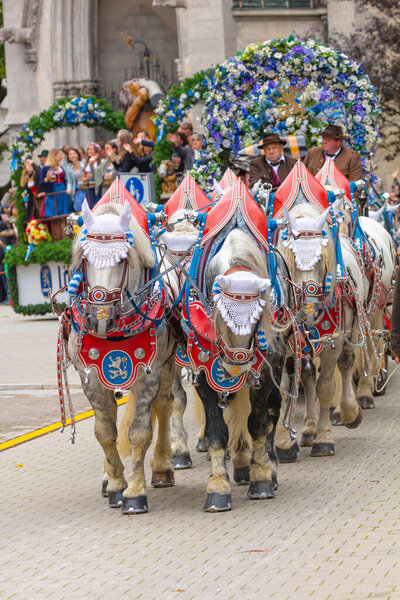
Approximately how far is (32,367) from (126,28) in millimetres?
18350

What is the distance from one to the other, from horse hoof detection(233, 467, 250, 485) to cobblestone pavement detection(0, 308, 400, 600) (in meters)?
0.11

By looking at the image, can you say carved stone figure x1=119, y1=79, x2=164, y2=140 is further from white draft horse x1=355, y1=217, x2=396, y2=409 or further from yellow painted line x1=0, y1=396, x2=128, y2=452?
yellow painted line x1=0, y1=396, x2=128, y2=452

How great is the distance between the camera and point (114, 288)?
300 inches

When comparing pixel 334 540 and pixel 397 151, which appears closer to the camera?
→ pixel 334 540

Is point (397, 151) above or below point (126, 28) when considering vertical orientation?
below

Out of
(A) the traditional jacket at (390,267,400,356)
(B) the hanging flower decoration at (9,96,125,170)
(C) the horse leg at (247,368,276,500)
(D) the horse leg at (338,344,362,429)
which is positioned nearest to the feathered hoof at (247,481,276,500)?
(C) the horse leg at (247,368,276,500)

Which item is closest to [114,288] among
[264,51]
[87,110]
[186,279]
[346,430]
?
[186,279]

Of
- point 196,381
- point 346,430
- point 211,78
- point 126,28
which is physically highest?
point 126,28

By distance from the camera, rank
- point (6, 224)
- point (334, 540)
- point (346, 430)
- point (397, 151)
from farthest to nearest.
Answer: point (6, 224) → point (397, 151) → point (346, 430) → point (334, 540)

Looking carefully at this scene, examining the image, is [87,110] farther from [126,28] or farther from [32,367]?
[126,28]

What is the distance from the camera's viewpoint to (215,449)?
26.4 ft

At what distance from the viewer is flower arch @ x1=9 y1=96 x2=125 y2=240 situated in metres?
22.9

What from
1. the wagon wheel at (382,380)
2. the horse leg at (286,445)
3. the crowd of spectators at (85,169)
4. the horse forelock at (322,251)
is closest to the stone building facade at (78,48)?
the crowd of spectators at (85,169)

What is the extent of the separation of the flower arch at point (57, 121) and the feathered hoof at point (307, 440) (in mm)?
13664
